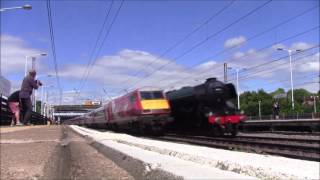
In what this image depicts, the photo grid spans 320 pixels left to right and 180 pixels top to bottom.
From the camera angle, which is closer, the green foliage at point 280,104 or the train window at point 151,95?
the train window at point 151,95

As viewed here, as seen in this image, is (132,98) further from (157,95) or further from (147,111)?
(147,111)

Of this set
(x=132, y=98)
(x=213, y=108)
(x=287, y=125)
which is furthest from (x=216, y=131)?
(x=287, y=125)

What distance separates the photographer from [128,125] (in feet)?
109

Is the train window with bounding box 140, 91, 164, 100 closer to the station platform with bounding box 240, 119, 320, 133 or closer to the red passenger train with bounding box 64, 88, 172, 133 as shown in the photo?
the red passenger train with bounding box 64, 88, 172, 133

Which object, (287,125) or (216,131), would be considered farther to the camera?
(287,125)

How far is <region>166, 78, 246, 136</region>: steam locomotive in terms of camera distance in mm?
26812

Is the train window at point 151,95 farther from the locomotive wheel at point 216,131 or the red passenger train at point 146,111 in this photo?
the locomotive wheel at point 216,131

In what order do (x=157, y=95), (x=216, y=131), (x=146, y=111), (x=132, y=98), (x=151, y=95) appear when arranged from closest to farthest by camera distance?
(x=216, y=131), (x=146, y=111), (x=151, y=95), (x=157, y=95), (x=132, y=98)

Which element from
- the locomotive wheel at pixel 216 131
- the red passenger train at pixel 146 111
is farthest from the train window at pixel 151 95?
the locomotive wheel at pixel 216 131

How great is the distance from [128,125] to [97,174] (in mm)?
25396

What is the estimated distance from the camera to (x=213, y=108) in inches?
1072

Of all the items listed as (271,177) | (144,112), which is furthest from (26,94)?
(144,112)

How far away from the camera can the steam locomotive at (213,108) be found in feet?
88.0

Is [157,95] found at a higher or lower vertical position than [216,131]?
higher
